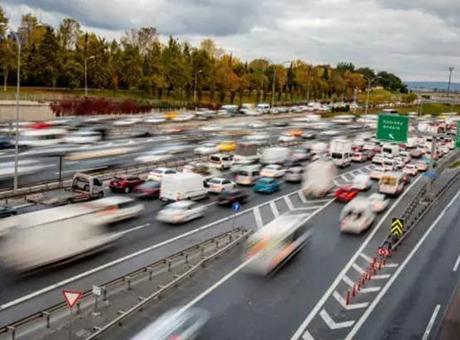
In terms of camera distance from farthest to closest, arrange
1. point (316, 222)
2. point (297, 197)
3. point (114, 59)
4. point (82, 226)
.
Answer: point (114, 59) → point (297, 197) → point (316, 222) → point (82, 226)

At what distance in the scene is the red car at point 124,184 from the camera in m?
42.7

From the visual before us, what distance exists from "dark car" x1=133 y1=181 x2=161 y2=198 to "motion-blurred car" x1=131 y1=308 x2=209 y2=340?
66.4 feet

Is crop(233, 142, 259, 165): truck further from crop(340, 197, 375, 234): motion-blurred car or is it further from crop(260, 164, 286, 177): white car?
crop(340, 197, 375, 234): motion-blurred car

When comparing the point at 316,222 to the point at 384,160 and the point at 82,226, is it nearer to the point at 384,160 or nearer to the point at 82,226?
the point at 82,226

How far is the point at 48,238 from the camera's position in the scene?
82.9 ft

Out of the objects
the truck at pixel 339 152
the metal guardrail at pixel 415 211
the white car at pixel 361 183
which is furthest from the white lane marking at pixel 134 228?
the truck at pixel 339 152

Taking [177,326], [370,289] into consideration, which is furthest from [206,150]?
[177,326]

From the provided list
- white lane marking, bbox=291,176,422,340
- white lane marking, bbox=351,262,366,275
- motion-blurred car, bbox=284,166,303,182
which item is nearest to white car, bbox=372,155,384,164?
motion-blurred car, bbox=284,166,303,182

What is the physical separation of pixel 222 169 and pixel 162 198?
16.1 metres

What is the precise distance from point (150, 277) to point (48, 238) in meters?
4.99

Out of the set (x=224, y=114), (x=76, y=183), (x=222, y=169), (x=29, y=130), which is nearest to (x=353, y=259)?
(x=76, y=183)

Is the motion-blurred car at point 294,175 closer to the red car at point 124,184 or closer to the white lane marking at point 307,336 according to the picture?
the red car at point 124,184

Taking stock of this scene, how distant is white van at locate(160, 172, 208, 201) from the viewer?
40375 mm

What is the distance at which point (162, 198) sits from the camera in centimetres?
4097
